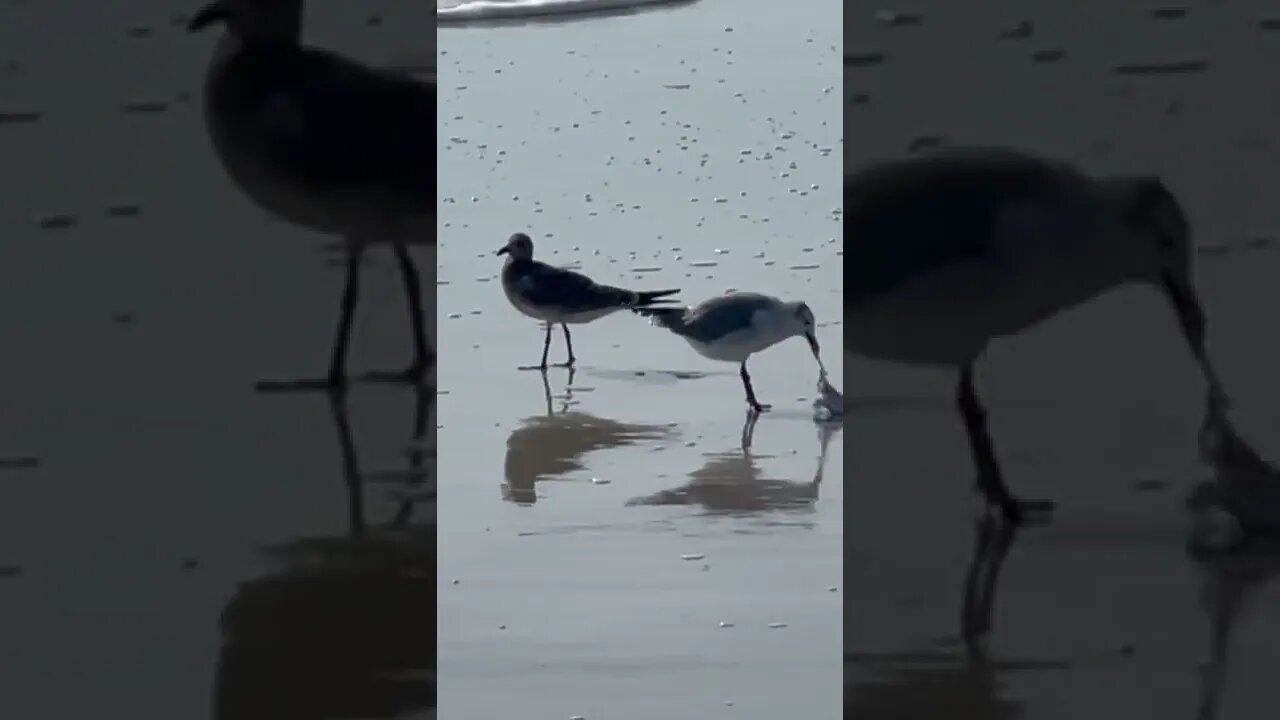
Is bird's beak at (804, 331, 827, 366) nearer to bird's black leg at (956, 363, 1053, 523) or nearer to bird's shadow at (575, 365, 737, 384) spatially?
bird's shadow at (575, 365, 737, 384)

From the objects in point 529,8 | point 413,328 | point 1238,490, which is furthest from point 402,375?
point 529,8

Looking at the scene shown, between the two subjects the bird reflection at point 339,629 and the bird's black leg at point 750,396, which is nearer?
the bird reflection at point 339,629

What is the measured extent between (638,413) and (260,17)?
1.41 m

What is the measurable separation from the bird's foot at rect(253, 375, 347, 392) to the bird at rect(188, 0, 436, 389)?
0.26 metres

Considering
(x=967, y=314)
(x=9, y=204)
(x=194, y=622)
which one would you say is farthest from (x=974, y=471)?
(x=9, y=204)

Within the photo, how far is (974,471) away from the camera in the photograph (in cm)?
395

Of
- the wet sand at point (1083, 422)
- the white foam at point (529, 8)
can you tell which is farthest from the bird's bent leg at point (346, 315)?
the white foam at point (529, 8)

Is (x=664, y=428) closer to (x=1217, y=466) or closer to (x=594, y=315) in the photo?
(x=594, y=315)

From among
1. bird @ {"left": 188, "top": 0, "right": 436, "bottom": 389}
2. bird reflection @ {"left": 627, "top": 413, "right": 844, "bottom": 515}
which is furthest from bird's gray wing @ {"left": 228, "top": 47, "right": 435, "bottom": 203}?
bird reflection @ {"left": 627, "top": 413, "right": 844, "bottom": 515}

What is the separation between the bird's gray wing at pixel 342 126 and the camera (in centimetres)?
485

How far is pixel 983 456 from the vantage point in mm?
3840

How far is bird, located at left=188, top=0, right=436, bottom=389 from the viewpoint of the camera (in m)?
4.85

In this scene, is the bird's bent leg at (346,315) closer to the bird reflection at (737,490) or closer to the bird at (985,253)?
the bird reflection at (737,490)

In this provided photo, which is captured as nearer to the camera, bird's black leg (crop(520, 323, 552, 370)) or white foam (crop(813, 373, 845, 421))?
white foam (crop(813, 373, 845, 421))
